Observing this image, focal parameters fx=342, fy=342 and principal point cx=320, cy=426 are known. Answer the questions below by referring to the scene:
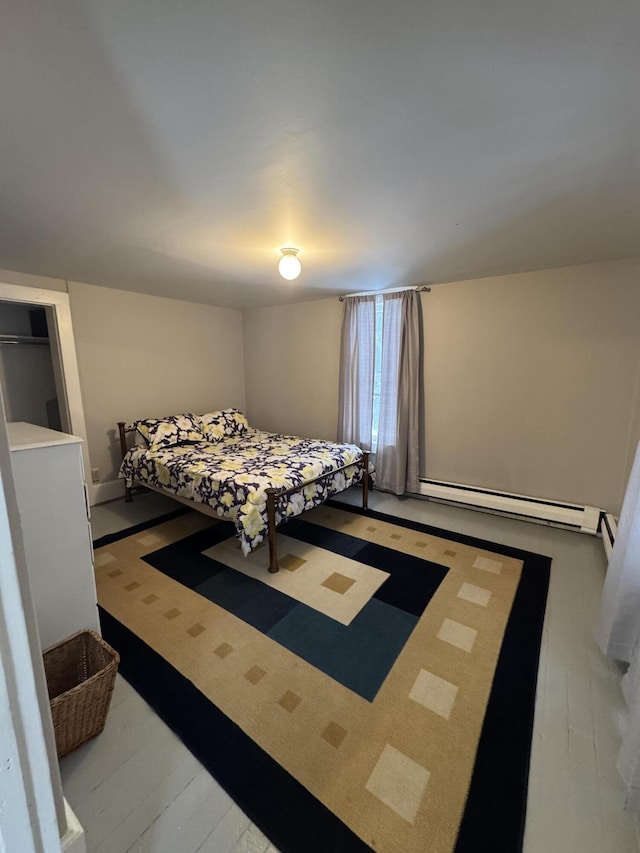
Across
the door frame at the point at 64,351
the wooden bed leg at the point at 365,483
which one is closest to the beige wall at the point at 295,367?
the wooden bed leg at the point at 365,483

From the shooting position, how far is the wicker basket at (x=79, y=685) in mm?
1170

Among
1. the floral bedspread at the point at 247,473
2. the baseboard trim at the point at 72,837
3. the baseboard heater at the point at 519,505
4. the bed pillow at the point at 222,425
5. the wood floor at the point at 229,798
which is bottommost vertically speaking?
the wood floor at the point at 229,798

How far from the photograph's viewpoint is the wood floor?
1.01m

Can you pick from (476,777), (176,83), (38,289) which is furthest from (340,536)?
(38,289)

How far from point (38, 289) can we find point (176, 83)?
270cm

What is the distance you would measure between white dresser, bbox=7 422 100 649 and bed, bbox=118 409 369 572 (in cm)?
93

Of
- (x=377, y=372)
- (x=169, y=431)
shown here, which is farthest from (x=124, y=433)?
(x=377, y=372)

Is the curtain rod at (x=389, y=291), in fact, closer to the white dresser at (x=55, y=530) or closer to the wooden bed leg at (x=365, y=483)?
the wooden bed leg at (x=365, y=483)

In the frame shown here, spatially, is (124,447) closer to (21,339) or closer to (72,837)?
(21,339)

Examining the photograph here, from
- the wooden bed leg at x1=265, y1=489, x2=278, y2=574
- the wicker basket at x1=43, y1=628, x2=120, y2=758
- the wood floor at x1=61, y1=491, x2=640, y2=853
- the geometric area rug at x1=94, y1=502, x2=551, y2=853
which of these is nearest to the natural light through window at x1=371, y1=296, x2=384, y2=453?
the geometric area rug at x1=94, y1=502, x2=551, y2=853

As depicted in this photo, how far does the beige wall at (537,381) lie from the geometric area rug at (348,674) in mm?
899

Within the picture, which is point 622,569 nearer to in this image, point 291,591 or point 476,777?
point 476,777

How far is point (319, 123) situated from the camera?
113 cm

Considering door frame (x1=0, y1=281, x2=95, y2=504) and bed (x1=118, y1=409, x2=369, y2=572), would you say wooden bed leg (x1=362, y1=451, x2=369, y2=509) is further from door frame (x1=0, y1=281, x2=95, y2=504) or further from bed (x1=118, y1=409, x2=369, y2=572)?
door frame (x1=0, y1=281, x2=95, y2=504)
